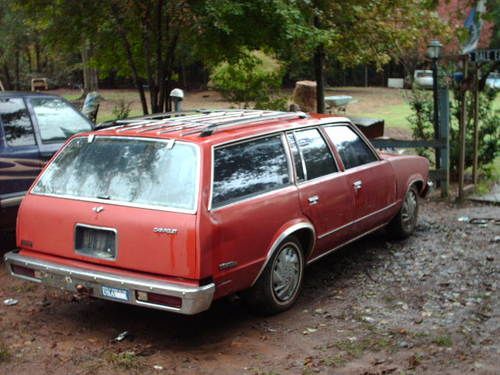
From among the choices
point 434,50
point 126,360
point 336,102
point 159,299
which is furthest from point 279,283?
point 336,102

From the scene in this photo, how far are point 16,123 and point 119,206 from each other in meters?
2.92

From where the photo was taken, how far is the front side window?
5.92 m

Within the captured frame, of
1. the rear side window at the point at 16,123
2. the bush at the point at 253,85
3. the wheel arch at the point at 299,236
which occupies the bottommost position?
the wheel arch at the point at 299,236

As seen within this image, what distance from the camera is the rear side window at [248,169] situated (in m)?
4.94

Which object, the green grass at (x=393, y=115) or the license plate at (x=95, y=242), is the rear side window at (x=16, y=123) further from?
the green grass at (x=393, y=115)

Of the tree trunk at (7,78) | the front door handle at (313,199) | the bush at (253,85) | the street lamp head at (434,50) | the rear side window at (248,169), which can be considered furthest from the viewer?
the tree trunk at (7,78)

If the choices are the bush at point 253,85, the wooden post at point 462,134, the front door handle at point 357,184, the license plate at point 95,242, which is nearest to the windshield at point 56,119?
the license plate at point 95,242

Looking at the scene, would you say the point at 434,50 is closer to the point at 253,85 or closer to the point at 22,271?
the point at 253,85

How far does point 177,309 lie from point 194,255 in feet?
1.27

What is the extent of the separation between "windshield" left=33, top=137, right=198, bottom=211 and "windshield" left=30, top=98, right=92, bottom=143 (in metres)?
2.08

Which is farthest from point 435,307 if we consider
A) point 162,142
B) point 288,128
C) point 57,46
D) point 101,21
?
point 57,46

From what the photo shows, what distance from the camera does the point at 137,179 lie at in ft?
16.3

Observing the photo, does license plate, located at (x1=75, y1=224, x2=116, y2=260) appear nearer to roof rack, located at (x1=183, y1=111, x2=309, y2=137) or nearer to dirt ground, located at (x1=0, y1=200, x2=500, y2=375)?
dirt ground, located at (x1=0, y1=200, x2=500, y2=375)

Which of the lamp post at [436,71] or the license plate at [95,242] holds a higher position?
the lamp post at [436,71]
